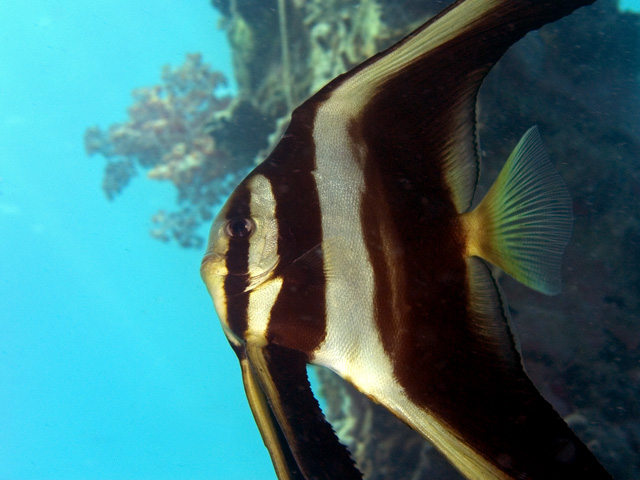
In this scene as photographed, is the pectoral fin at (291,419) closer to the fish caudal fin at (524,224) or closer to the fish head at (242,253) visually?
the fish head at (242,253)

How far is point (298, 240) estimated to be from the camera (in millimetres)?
664

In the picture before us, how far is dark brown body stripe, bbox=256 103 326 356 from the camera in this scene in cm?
64

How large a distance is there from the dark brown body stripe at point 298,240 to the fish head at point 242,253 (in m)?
0.02

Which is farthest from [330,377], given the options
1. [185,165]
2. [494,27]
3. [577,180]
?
[185,165]

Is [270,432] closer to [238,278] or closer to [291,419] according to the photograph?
[291,419]

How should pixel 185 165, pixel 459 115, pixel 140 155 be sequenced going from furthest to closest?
1. pixel 140 155
2. pixel 185 165
3. pixel 459 115

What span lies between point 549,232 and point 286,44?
4.57m

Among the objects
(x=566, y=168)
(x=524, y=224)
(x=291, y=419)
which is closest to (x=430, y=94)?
(x=524, y=224)

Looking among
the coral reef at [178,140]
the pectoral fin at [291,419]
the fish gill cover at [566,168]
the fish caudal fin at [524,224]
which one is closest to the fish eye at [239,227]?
the pectoral fin at [291,419]

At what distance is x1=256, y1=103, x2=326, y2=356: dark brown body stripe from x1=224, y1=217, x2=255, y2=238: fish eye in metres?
0.05

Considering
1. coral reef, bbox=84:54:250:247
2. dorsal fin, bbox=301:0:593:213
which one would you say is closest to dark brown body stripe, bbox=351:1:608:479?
dorsal fin, bbox=301:0:593:213

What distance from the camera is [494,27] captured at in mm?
623

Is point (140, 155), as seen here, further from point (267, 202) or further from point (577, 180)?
point (267, 202)

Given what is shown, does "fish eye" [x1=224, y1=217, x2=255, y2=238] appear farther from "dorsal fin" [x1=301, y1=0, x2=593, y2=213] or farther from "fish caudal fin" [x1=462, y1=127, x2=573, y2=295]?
"fish caudal fin" [x1=462, y1=127, x2=573, y2=295]
